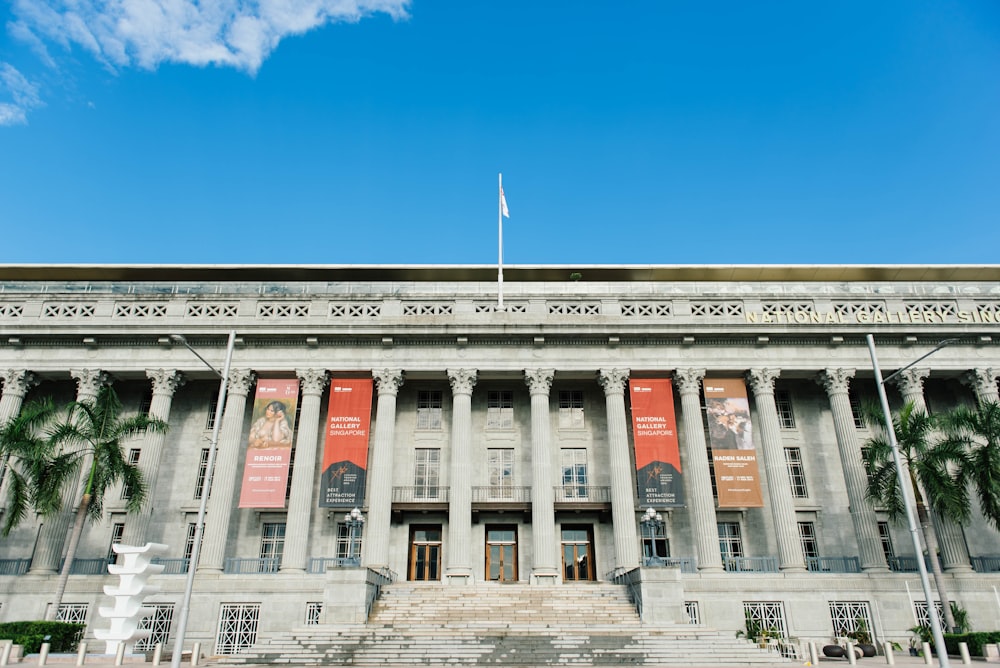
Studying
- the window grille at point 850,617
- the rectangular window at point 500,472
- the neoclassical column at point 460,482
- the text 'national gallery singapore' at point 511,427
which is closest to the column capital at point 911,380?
the text 'national gallery singapore' at point 511,427

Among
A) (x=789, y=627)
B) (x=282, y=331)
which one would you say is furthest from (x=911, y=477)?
(x=282, y=331)

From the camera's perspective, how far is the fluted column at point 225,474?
30.9 m

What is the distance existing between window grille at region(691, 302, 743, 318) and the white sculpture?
25706 mm

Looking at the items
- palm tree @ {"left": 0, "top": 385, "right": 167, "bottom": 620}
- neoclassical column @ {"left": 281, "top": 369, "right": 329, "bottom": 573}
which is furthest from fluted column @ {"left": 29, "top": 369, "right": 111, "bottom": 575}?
neoclassical column @ {"left": 281, "top": 369, "right": 329, "bottom": 573}

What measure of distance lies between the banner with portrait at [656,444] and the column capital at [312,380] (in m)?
14.9

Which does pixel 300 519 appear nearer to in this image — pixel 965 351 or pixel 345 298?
pixel 345 298

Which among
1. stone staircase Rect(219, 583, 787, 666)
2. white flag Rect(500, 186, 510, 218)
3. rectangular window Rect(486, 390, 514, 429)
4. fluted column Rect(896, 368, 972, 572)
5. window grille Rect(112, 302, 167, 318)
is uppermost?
white flag Rect(500, 186, 510, 218)

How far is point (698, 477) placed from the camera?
3259cm

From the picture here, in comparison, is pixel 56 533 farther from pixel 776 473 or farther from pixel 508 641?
pixel 776 473

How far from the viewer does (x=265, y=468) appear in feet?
105

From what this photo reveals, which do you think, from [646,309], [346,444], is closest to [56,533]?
[346,444]

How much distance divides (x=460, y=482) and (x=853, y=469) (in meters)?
18.1

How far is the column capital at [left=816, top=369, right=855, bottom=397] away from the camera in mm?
34188

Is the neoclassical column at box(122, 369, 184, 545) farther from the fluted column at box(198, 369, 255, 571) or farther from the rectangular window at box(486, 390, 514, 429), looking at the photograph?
the rectangular window at box(486, 390, 514, 429)
